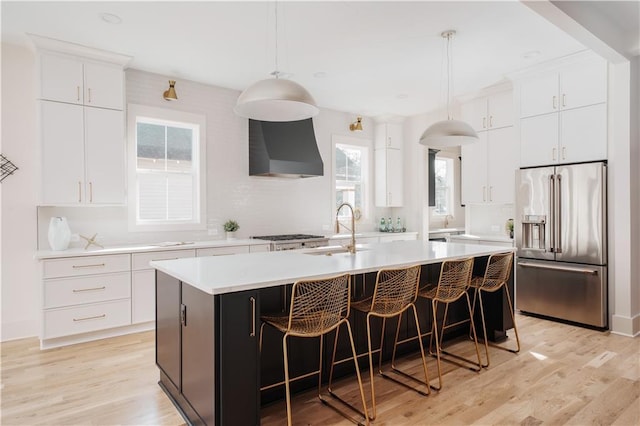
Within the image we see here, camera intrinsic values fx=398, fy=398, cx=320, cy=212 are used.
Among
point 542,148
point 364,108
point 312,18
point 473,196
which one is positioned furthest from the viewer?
point 364,108

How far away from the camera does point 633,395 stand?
2.73m

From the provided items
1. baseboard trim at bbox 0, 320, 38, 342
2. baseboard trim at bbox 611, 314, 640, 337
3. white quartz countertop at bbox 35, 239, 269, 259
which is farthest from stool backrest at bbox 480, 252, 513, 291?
baseboard trim at bbox 0, 320, 38, 342

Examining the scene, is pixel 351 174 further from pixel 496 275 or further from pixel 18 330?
pixel 18 330

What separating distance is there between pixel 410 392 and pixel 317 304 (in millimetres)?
1074

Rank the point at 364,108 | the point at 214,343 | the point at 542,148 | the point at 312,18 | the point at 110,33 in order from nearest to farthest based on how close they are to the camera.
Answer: the point at 214,343
the point at 312,18
the point at 110,33
the point at 542,148
the point at 364,108

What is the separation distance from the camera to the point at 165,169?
4.89 m

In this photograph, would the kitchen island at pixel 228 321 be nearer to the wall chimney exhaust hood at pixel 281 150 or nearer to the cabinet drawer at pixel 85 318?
the cabinet drawer at pixel 85 318

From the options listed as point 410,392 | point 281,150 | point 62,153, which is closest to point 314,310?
point 410,392

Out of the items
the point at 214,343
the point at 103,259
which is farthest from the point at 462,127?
the point at 103,259

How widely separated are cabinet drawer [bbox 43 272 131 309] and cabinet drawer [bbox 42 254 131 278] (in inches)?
1.9

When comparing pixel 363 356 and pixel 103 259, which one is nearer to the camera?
pixel 363 356

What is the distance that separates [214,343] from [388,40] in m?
3.19

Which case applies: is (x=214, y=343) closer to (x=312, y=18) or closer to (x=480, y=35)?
(x=312, y=18)

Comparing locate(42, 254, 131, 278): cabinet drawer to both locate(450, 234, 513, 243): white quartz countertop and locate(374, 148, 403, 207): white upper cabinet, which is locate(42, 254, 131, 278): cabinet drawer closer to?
locate(374, 148, 403, 207): white upper cabinet
